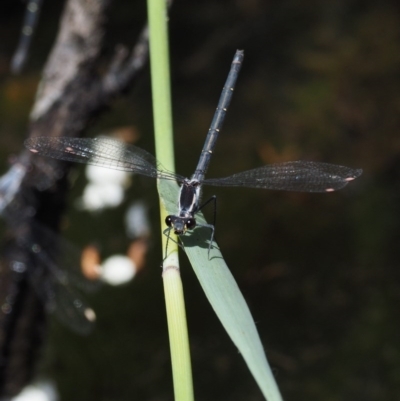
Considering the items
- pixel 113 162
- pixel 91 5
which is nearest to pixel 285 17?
pixel 91 5

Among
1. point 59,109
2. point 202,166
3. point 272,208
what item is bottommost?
point 202,166

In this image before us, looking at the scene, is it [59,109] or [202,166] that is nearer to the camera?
[202,166]

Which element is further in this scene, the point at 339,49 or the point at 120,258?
the point at 339,49

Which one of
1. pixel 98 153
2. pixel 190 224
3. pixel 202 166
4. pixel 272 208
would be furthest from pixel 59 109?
pixel 272 208

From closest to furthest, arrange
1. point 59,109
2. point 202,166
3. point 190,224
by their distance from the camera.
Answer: point 190,224 < point 202,166 < point 59,109

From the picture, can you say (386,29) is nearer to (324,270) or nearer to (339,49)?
(339,49)

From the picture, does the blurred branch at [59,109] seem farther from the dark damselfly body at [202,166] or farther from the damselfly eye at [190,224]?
the damselfly eye at [190,224]

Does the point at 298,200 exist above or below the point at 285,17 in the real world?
below

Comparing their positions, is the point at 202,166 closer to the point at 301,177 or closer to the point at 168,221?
the point at 301,177
